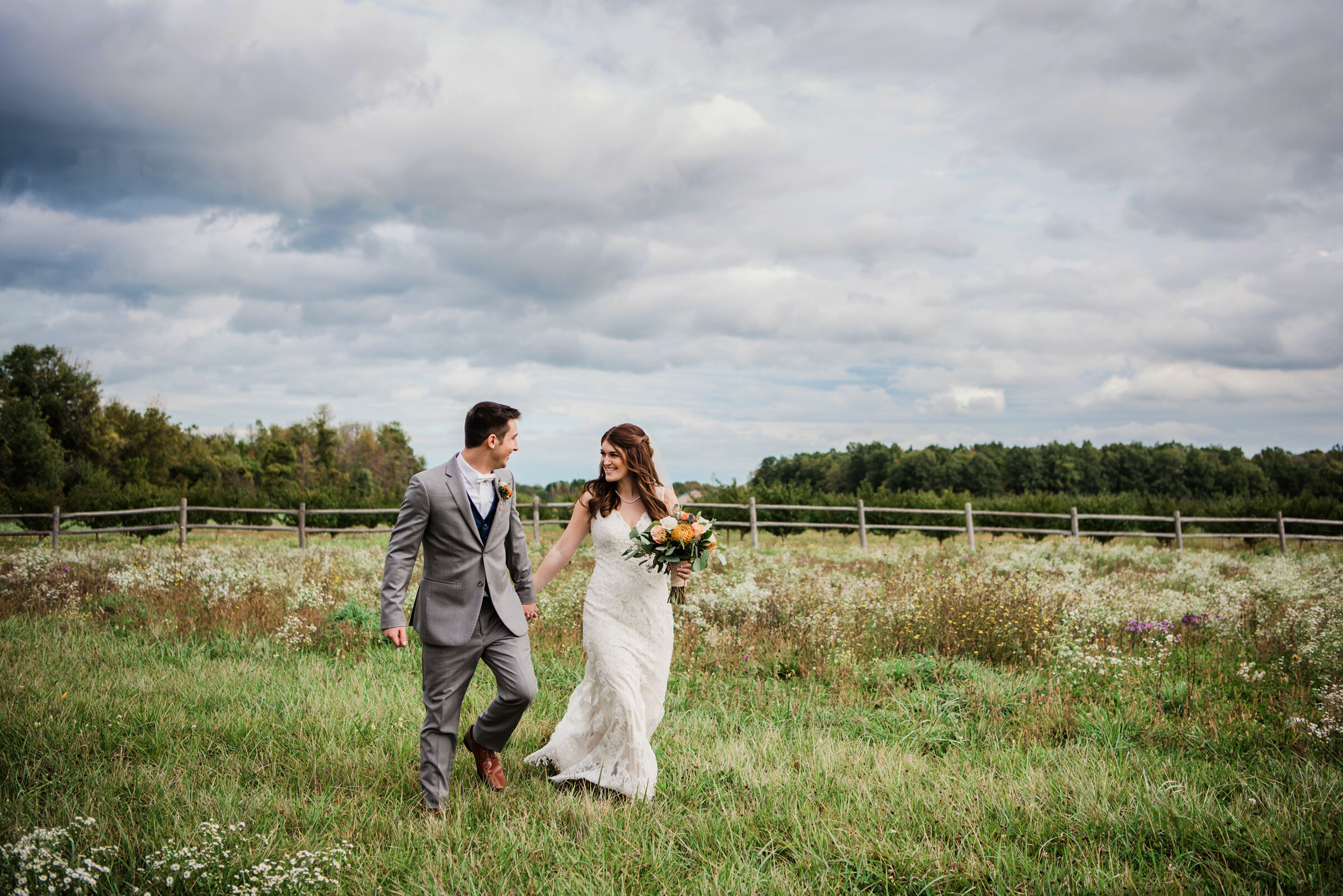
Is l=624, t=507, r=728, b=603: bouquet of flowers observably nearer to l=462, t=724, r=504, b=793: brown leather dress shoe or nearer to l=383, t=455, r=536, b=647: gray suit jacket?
l=383, t=455, r=536, b=647: gray suit jacket

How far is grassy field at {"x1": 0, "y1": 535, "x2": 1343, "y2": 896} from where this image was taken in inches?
121

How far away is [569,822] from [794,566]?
375 inches

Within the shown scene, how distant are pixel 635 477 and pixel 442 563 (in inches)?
48.5

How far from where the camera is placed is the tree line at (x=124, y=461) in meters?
32.7

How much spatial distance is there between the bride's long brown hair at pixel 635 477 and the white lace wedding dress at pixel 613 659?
0.25ft

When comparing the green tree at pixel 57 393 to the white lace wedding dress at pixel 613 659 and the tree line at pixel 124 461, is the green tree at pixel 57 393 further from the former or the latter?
the white lace wedding dress at pixel 613 659

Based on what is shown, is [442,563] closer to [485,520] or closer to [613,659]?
[485,520]

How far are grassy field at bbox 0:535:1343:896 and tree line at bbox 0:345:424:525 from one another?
27.0 metres

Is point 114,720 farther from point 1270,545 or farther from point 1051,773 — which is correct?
point 1270,545

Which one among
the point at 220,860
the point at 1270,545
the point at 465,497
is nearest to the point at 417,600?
the point at 465,497

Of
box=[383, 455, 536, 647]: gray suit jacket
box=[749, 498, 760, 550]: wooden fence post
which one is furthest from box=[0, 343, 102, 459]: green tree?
box=[383, 455, 536, 647]: gray suit jacket

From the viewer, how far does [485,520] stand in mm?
3898

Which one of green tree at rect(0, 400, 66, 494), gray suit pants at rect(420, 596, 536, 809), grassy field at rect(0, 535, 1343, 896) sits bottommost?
grassy field at rect(0, 535, 1343, 896)

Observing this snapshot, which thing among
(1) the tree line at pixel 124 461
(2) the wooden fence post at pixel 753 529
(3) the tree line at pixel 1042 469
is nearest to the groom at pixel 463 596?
(2) the wooden fence post at pixel 753 529
